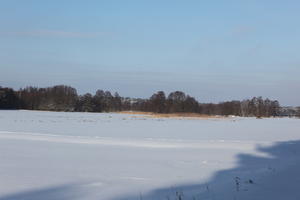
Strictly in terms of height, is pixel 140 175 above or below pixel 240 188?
below

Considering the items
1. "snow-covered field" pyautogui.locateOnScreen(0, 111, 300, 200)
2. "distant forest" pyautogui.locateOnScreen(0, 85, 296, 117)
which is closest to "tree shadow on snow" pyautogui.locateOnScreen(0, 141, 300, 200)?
"snow-covered field" pyautogui.locateOnScreen(0, 111, 300, 200)

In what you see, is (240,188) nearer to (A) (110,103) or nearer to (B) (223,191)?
(B) (223,191)

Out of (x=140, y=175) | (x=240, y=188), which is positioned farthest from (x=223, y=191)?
(x=140, y=175)

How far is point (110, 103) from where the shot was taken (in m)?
102

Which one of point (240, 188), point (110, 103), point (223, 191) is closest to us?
point (223, 191)

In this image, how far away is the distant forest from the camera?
8175 cm

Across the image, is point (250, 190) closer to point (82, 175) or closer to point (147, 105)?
point (82, 175)

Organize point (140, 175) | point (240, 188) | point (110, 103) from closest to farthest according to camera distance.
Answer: point (240, 188)
point (140, 175)
point (110, 103)

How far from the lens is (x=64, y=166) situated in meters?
8.71

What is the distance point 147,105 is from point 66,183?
9425 cm

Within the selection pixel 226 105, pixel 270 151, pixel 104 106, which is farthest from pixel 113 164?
pixel 226 105

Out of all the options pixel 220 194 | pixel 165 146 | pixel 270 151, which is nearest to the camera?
pixel 220 194

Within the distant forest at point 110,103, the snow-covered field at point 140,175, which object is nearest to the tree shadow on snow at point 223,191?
the snow-covered field at point 140,175

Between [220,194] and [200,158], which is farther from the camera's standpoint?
[200,158]
